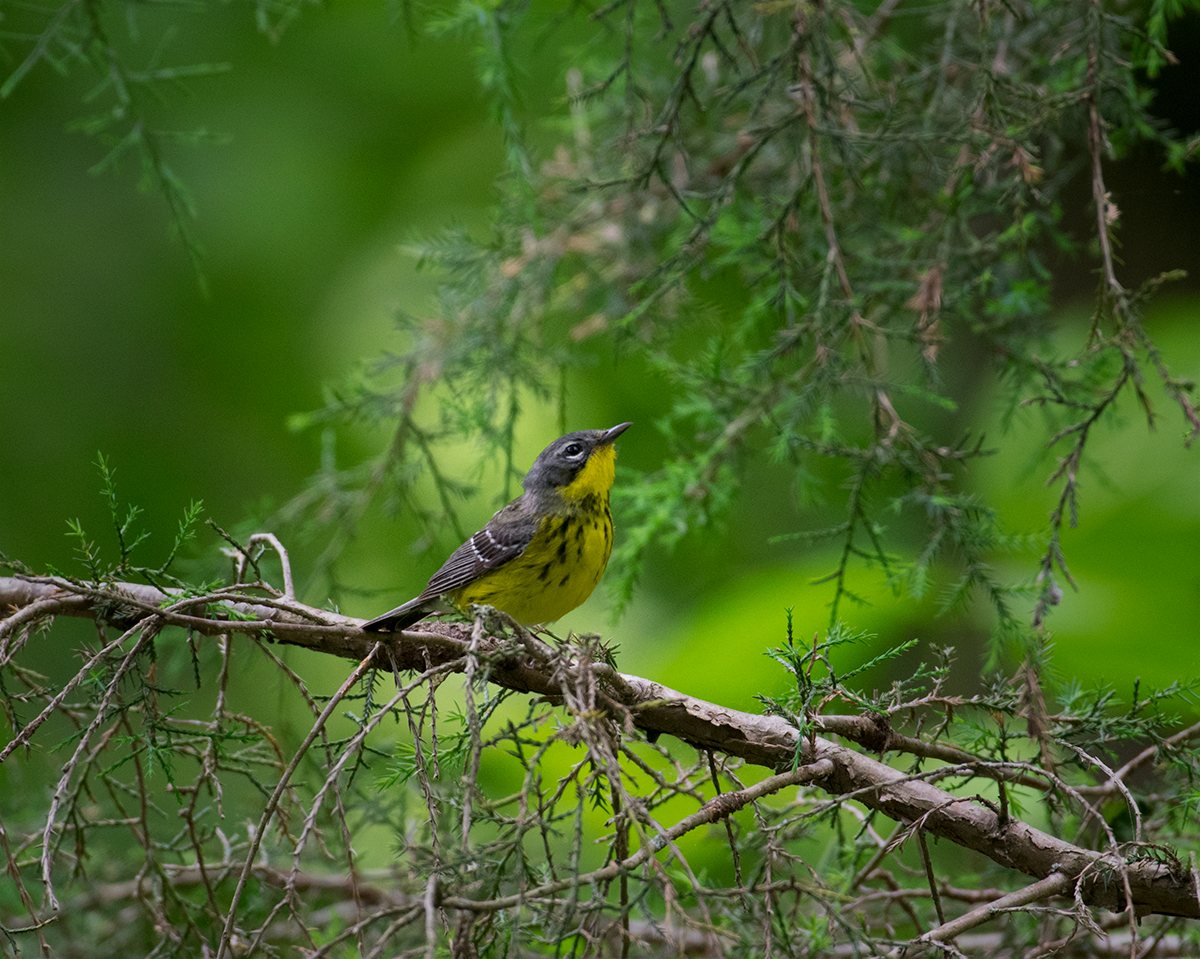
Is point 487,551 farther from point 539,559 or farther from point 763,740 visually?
point 763,740

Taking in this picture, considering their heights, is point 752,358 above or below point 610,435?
below

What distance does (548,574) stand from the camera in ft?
11.3

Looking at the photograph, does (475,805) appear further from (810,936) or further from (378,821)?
(378,821)

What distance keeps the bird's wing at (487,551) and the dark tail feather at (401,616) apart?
20 cm

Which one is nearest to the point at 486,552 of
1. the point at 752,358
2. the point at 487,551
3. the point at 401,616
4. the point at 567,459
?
the point at 487,551

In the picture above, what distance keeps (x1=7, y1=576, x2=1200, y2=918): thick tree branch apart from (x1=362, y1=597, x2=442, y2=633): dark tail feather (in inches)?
1.3

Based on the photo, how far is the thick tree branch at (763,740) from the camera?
1948mm

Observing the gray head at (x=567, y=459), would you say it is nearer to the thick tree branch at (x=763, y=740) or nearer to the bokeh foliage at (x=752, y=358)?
the bokeh foliage at (x=752, y=358)

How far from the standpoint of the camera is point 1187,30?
491 cm

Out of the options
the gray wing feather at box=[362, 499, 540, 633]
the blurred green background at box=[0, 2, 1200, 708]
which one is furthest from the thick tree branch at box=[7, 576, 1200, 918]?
the blurred green background at box=[0, 2, 1200, 708]

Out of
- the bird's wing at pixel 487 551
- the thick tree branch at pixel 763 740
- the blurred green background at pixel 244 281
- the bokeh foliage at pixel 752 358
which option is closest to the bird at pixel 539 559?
the bird's wing at pixel 487 551

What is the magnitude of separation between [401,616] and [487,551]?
918 millimetres

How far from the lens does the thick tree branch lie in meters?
1.95

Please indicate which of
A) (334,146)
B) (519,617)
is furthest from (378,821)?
(334,146)
